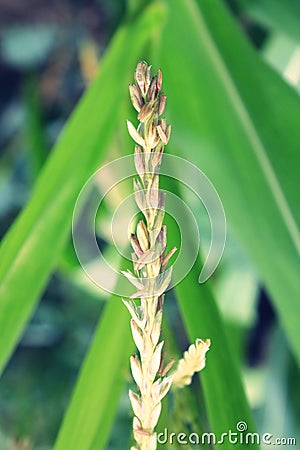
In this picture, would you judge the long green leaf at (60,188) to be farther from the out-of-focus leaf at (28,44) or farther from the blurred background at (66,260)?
the out-of-focus leaf at (28,44)

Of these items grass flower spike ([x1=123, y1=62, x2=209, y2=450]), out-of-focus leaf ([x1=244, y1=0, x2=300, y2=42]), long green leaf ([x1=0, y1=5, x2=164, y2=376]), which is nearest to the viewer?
grass flower spike ([x1=123, y1=62, x2=209, y2=450])

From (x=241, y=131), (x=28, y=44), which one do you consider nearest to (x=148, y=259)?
(x=241, y=131)

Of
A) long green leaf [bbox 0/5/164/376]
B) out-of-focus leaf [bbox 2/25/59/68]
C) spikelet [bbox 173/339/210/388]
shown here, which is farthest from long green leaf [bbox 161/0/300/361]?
out-of-focus leaf [bbox 2/25/59/68]

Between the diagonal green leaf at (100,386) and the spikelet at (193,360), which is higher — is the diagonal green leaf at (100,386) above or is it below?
above

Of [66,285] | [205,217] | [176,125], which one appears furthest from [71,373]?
[176,125]

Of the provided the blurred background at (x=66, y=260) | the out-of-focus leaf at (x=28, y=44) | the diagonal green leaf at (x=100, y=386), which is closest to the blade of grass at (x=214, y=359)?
the diagonal green leaf at (x=100, y=386)

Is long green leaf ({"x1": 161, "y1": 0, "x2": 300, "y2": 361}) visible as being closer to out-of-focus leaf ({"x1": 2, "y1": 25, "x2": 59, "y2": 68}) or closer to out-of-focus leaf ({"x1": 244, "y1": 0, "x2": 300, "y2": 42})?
out-of-focus leaf ({"x1": 244, "y1": 0, "x2": 300, "y2": 42})
